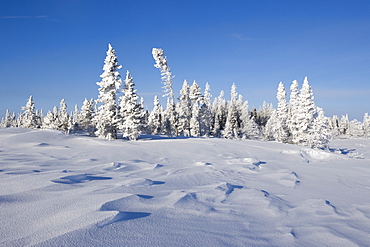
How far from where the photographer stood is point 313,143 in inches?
1260

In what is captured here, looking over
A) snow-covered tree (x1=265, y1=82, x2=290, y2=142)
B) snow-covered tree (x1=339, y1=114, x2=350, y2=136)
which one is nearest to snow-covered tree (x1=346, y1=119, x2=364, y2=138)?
snow-covered tree (x1=339, y1=114, x2=350, y2=136)

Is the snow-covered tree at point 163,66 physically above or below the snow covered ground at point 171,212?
above

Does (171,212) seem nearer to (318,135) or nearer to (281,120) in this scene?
(318,135)

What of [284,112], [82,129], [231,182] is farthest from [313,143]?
[82,129]

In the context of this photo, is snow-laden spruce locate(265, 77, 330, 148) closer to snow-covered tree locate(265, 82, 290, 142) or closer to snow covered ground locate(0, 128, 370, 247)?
snow-covered tree locate(265, 82, 290, 142)

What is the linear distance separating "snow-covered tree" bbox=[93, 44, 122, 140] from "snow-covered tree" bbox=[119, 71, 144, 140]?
0.92m

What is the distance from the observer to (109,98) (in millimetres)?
22453

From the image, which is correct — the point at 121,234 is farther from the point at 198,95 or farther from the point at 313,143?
the point at 198,95

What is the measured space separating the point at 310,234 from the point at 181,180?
3.09 m

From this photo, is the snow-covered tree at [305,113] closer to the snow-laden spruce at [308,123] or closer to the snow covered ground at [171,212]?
the snow-laden spruce at [308,123]

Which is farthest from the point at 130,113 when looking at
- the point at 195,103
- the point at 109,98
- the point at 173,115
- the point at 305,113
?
the point at 305,113

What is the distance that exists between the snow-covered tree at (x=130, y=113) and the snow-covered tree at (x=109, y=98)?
919 millimetres

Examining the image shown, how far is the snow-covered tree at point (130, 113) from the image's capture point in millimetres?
21709

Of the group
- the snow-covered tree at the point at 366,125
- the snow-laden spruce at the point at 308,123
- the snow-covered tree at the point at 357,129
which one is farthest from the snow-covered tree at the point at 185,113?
the snow-covered tree at the point at 366,125
